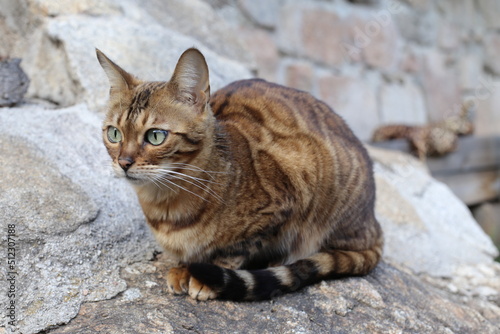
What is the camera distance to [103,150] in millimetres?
2410

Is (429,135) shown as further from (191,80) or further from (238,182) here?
(191,80)

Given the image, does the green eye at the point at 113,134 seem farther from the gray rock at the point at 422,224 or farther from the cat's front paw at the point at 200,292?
the gray rock at the point at 422,224

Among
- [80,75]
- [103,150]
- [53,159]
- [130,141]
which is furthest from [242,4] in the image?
[130,141]

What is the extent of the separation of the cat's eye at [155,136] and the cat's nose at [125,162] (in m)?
0.09

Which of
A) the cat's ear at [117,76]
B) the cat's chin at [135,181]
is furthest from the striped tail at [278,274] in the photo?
the cat's ear at [117,76]

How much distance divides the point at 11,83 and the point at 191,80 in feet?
3.76

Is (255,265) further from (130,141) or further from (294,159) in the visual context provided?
(130,141)

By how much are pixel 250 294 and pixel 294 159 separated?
54 centimetres

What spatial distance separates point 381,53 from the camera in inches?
189

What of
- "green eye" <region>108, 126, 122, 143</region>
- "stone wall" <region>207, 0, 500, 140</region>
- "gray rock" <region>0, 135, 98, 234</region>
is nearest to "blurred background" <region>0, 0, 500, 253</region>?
"stone wall" <region>207, 0, 500, 140</region>

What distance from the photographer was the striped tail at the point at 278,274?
1.71 metres

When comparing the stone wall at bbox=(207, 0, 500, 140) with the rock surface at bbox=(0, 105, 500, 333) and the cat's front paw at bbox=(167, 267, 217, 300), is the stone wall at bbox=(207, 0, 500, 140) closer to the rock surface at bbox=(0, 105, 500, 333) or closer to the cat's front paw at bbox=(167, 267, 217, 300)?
the rock surface at bbox=(0, 105, 500, 333)

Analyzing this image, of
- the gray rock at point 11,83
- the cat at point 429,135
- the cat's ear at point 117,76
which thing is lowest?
the cat at point 429,135

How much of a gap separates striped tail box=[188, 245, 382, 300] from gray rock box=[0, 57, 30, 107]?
132cm
